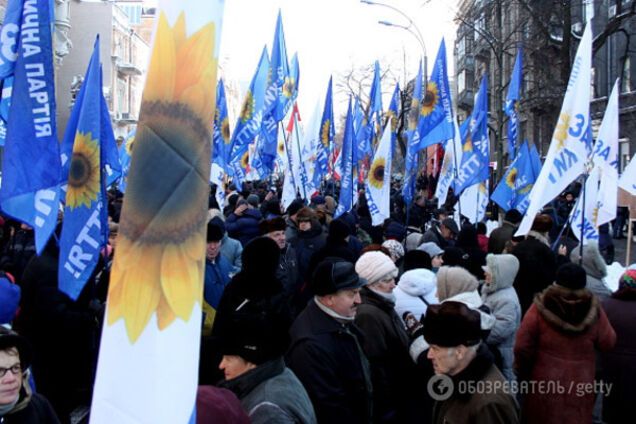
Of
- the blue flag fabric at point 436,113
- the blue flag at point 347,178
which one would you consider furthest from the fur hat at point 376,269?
the blue flag fabric at point 436,113

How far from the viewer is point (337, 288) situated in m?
3.75

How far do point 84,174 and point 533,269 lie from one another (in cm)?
417

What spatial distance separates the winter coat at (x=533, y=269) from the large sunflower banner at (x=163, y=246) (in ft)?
19.3

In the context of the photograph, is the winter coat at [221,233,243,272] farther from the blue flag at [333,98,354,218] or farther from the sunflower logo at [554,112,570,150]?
the blue flag at [333,98,354,218]

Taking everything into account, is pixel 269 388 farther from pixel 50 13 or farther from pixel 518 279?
pixel 518 279

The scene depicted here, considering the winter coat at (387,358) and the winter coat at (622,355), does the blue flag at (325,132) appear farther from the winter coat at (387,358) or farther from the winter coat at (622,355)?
the winter coat at (387,358)

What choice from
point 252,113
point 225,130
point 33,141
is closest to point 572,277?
point 33,141

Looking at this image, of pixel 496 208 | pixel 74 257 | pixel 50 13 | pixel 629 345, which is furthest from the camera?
pixel 496 208

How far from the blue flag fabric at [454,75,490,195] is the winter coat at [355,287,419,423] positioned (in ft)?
22.5

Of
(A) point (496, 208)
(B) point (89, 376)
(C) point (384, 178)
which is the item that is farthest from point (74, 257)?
(A) point (496, 208)

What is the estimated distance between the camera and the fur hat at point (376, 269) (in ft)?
14.8

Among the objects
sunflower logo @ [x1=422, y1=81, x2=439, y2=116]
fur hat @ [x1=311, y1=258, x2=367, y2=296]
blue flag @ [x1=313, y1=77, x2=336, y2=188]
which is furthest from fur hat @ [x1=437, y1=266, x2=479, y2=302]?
blue flag @ [x1=313, y1=77, x2=336, y2=188]

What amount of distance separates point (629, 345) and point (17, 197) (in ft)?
13.7

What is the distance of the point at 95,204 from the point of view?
4496 millimetres
